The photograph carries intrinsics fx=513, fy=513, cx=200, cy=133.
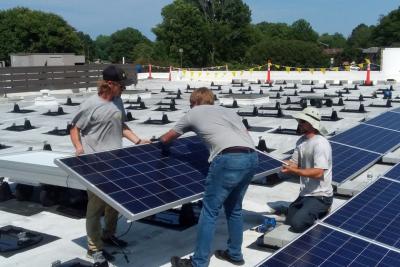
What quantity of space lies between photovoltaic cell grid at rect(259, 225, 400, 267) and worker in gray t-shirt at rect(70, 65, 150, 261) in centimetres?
198

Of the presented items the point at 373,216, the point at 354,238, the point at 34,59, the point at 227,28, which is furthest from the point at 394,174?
the point at 227,28

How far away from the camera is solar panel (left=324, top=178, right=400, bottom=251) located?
17.0 feet

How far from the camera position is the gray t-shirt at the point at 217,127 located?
5.01 meters

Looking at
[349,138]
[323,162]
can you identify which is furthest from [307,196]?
[349,138]

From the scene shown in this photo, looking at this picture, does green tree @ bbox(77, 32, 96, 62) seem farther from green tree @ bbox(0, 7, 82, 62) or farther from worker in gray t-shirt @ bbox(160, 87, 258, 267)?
worker in gray t-shirt @ bbox(160, 87, 258, 267)

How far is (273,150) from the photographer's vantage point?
37.5 feet

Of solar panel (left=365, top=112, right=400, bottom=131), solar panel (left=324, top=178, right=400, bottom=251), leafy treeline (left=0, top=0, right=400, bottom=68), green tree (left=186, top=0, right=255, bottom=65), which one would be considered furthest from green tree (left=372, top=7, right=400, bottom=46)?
solar panel (left=324, top=178, right=400, bottom=251)

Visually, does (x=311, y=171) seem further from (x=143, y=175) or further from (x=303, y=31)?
(x=303, y=31)

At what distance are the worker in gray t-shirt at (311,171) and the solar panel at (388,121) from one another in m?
6.72

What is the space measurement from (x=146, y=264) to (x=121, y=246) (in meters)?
0.59

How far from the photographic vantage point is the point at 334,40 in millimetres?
173250

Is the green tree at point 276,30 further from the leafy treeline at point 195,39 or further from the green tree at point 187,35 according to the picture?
the green tree at point 187,35

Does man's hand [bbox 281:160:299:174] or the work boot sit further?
the work boot

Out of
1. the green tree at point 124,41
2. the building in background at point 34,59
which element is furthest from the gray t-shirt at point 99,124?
the green tree at point 124,41
